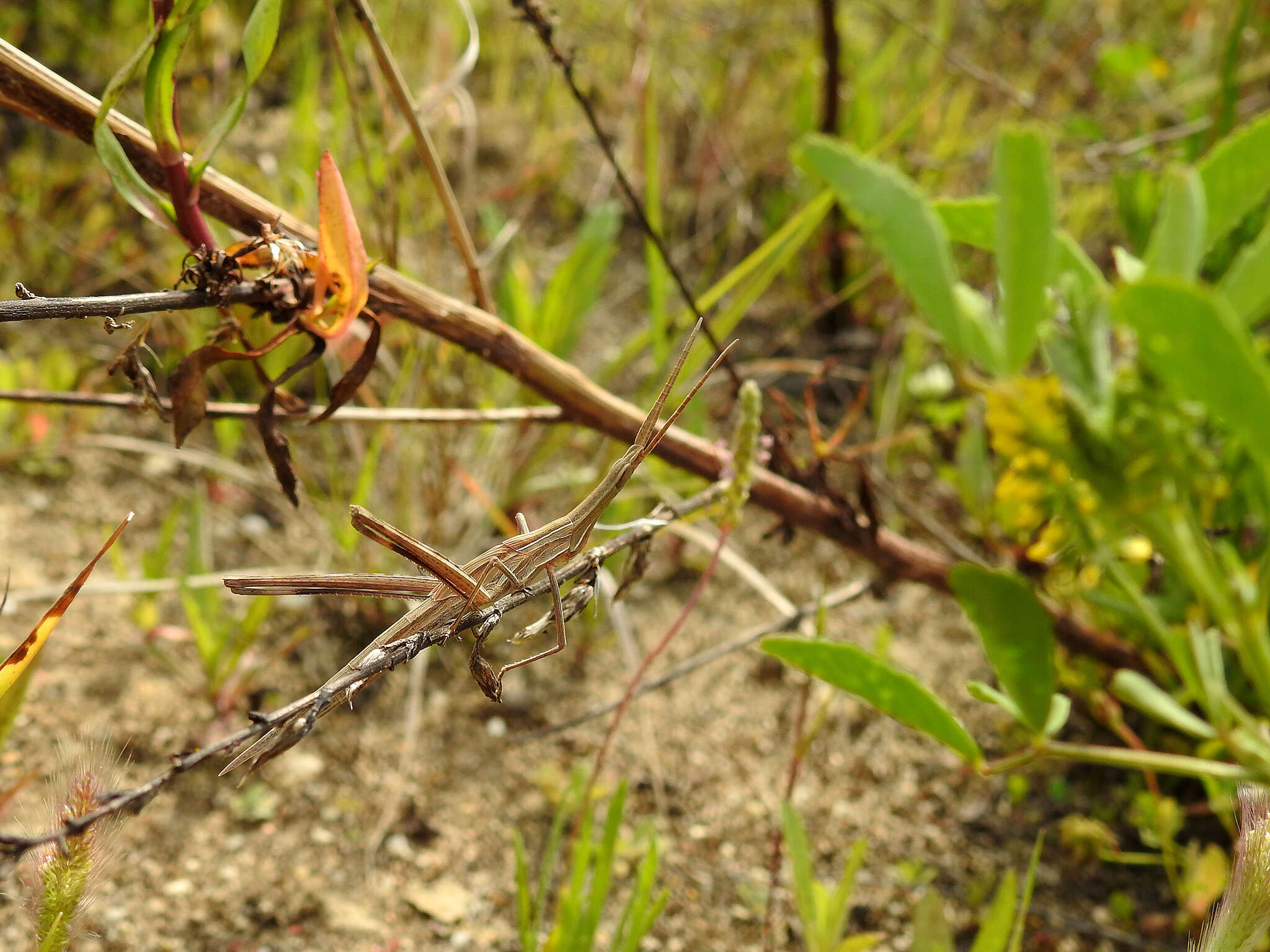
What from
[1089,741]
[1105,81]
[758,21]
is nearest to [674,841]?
[1089,741]

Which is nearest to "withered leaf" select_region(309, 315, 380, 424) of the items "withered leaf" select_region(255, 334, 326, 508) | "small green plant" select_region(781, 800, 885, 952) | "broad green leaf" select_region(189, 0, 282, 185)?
"withered leaf" select_region(255, 334, 326, 508)

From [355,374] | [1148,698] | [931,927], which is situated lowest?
[931,927]

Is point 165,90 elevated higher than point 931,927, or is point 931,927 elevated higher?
point 165,90

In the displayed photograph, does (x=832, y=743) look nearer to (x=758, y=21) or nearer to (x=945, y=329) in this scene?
(x=945, y=329)

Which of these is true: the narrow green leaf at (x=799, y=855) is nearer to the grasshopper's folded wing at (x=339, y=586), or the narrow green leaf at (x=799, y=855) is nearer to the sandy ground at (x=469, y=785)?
the sandy ground at (x=469, y=785)

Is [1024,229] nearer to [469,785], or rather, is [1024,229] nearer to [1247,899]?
[1247,899]

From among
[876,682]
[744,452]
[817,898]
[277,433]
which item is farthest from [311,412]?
[817,898]
